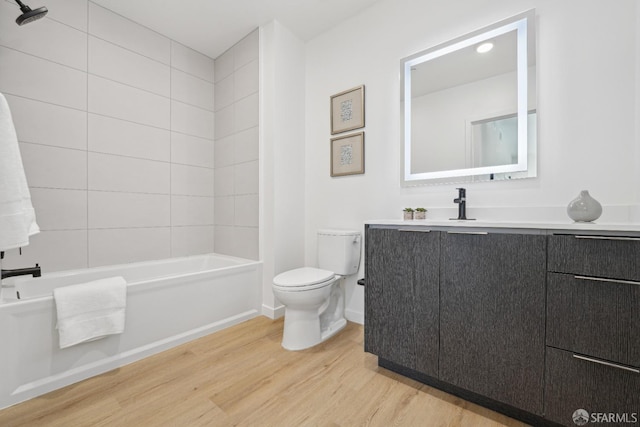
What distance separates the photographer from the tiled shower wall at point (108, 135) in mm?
1970

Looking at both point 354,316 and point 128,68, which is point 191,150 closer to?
point 128,68

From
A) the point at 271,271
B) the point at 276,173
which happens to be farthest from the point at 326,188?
the point at 271,271

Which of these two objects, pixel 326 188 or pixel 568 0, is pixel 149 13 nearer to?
pixel 326 188

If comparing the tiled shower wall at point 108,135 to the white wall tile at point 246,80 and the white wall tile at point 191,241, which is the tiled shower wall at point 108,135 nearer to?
the white wall tile at point 191,241

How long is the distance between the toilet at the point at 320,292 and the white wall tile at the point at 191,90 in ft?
6.36

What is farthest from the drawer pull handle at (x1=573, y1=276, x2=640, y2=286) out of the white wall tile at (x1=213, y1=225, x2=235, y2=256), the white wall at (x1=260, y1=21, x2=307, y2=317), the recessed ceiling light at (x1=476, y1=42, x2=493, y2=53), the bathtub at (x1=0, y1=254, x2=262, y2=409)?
the white wall tile at (x1=213, y1=225, x2=235, y2=256)

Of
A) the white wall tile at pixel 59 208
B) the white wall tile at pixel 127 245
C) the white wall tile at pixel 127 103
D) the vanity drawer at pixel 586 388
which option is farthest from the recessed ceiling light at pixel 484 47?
the white wall tile at pixel 59 208

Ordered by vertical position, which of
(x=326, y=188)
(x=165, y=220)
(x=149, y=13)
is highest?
(x=149, y=13)

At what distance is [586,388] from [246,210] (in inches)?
95.8

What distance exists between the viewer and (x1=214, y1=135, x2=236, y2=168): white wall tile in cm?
283

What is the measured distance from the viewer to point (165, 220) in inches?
105

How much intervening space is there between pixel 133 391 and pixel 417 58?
2.64 metres

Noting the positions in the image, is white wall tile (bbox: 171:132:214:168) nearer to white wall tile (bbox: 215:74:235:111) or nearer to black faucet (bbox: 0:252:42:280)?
white wall tile (bbox: 215:74:235:111)

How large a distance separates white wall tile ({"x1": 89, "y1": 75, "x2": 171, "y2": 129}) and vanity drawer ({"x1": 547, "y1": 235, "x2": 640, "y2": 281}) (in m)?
3.02
